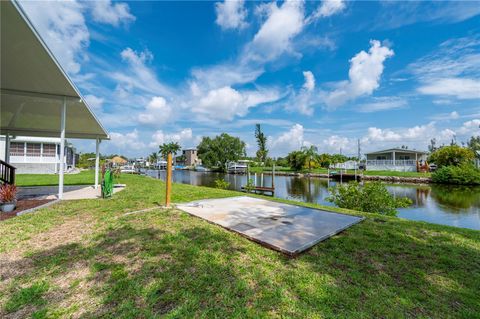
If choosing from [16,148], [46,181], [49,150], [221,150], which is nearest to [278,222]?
[46,181]

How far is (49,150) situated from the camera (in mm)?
19219

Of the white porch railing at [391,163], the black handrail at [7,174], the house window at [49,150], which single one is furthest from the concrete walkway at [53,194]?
the white porch railing at [391,163]

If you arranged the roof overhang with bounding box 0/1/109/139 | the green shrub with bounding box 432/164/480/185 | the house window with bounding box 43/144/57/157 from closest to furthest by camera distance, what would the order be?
1. the roof overhang with bounding box 0/1/109/139
2. the house window with bounding box 43/144/57/157
3. the green shrub with bounding box 432/164/480/185

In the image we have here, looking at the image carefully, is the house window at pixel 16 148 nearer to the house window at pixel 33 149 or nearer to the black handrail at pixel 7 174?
the house window at pixel 33 149

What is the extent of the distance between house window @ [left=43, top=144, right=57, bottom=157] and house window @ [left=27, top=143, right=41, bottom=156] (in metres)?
0.38

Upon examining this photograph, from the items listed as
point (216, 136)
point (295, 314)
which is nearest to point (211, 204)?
point (295, 314)

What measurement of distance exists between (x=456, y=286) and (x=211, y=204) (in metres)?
4.81

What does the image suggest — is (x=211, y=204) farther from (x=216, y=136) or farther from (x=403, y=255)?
(x=216, y=136)

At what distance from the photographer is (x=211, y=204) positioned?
6039 millimetres

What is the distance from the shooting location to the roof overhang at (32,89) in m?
3.50

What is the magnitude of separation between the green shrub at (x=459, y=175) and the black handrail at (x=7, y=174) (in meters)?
31.2

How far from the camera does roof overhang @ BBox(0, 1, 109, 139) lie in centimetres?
350

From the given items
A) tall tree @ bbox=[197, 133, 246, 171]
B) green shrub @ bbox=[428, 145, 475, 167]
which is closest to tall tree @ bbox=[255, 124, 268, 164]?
tall tree @ bbox=[197, 133, 246, 171]

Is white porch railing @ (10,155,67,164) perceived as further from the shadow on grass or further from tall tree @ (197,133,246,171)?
tall tree @ (197,133,246,171)
